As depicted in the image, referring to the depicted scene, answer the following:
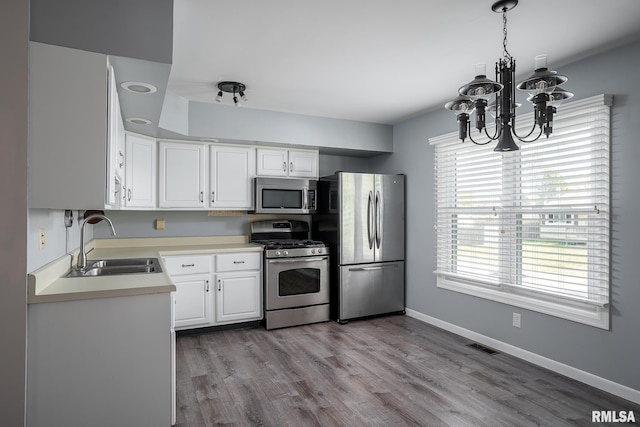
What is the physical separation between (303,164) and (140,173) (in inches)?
71.8

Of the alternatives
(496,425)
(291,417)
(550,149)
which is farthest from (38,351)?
(550,149)

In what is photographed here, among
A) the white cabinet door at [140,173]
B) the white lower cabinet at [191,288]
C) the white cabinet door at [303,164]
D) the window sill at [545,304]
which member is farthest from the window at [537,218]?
the white cabinet door at [140,173]

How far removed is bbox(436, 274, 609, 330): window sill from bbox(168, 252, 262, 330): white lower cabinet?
2150 mm

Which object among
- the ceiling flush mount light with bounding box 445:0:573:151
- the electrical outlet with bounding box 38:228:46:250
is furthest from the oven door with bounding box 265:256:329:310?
the ceiling flush mount light with bounding box 445:0:573:151

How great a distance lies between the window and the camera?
105 inches

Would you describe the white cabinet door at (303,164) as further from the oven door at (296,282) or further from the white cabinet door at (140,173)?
the white cabinet door at (140,173)

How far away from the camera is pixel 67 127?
5.83ft

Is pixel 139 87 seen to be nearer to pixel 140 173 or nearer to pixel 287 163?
pixel 140 173

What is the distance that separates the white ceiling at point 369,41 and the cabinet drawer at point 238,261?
166 centimetres

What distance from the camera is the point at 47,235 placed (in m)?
2.05

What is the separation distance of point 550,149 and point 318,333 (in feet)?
8.97

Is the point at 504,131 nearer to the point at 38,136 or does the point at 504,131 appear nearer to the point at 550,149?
the point at 550,149

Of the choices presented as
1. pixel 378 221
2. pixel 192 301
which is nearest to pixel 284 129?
pixel 378 221

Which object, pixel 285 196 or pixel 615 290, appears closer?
pixel 615 290
